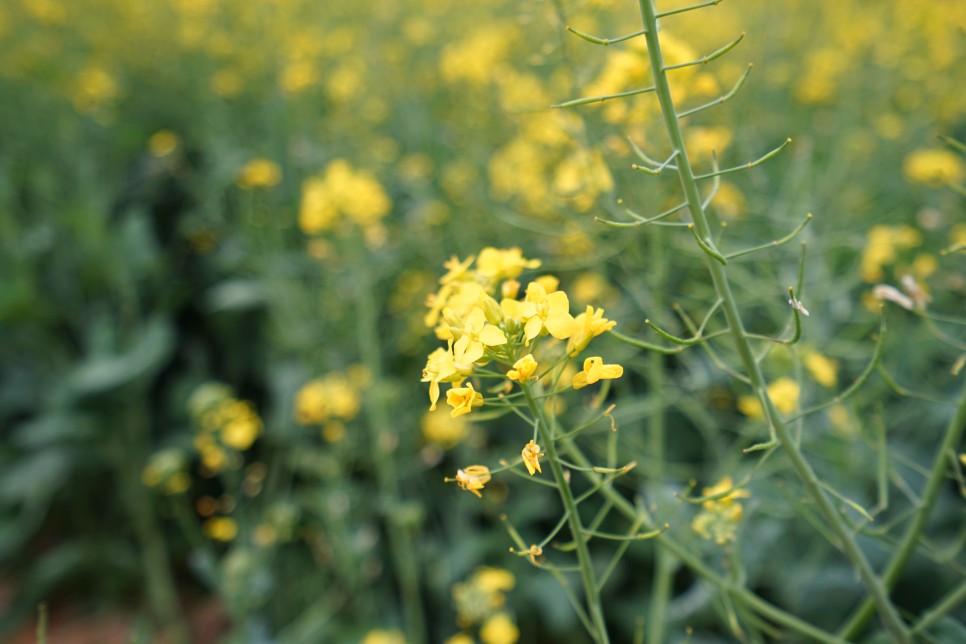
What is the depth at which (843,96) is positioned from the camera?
2984 mm

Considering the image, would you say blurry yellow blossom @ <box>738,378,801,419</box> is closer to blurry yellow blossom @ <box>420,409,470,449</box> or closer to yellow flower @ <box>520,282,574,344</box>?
yellow flower @ <box>520,282,574,344</box>

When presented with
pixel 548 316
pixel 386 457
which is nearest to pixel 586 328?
pixel 548 316

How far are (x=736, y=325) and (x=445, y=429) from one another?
4.67 feet

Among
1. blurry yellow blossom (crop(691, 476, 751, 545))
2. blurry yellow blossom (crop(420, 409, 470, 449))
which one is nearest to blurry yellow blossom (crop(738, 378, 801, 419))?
blurry yellow blossom (crop(691, 476, 751, 545))

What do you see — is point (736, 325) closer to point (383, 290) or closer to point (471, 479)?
point (471, 479)

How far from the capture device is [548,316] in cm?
83

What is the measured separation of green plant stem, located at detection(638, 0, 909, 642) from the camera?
82 cm

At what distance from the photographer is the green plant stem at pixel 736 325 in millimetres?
822

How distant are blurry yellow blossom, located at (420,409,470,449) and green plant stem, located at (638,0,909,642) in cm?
125

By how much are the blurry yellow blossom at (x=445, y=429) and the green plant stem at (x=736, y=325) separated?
125 centimetres

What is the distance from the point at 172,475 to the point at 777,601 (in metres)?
1.71

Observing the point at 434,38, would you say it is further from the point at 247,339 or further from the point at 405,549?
the point at 405,549

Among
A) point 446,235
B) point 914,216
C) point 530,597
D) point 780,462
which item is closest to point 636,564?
point 530,597

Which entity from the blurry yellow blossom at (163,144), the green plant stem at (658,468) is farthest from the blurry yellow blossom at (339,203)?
the blurry yellow blossom at (163,144)
